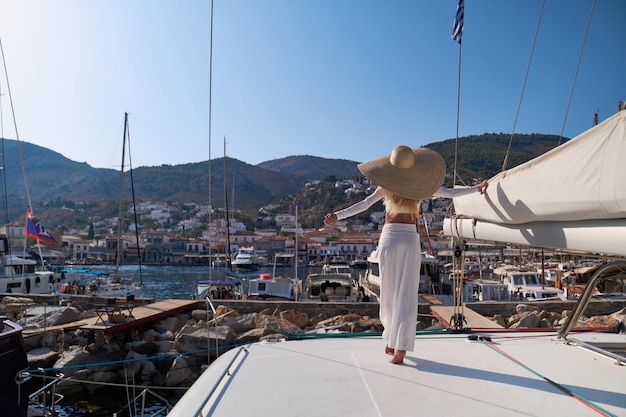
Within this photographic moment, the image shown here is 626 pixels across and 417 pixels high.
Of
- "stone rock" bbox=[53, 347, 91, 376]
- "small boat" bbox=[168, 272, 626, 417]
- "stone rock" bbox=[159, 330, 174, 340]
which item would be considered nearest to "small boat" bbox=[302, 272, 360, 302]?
"stone rock" bbox=[159, 330, 174, 340]

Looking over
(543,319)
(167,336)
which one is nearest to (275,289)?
(167,336)

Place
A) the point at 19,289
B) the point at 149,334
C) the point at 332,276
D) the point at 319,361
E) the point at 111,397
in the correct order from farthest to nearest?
the point at 19,289 → the point at 332,276 → the point at 149,334 → the point at 111,397 → the point at 319,361

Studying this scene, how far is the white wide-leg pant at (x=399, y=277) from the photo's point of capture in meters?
2.87

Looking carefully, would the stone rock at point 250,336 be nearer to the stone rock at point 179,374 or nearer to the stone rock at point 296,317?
the stone rock at point 179,374

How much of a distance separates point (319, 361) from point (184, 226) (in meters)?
128

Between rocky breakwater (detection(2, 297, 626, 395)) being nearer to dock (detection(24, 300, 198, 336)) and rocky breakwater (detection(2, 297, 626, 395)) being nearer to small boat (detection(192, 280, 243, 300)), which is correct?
dock (detection(24, 300, 198, 336))

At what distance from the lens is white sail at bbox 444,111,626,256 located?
215 cm

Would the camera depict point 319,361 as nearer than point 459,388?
No

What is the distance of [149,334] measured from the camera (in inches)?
352

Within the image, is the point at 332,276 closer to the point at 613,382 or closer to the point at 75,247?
the point at 613,382

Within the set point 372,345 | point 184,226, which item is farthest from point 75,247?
point 372,345

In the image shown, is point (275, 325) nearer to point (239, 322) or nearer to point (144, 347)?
point (239, 322)

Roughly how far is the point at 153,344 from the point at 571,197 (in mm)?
8040

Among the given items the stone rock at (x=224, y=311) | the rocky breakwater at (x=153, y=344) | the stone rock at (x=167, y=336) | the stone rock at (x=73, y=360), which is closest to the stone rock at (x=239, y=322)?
the rocky breakwater at (x=153, y=344)
